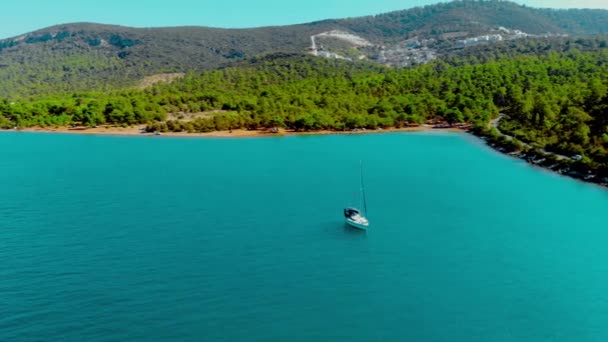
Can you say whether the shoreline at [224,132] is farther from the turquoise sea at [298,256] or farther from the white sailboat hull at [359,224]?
the white sailboat hull at [359,224]

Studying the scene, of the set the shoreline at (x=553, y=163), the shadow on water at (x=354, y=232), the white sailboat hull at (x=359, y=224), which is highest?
the white sailboat hull at (x=359, y=224)

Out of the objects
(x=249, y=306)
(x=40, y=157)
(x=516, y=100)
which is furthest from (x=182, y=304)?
(x=516, y=100)

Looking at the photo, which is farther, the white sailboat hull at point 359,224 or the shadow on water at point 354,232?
the white sailboat hull at point 359,224

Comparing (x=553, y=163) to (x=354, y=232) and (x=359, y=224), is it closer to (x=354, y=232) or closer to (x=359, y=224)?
(x=359, y=224)

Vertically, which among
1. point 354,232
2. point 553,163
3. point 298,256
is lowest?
point 553,163

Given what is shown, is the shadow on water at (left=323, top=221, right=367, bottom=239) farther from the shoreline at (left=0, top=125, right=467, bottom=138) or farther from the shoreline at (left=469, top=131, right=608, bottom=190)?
the shoreline at (left=0, top=125, right=467, bottom=138)

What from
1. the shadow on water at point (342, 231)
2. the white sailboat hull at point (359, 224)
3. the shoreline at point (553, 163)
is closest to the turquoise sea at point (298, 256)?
the shadow on water at point (342, 231)

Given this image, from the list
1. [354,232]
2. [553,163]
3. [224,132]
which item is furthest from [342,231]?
[224,132]

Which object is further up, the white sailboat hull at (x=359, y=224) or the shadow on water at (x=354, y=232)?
the white sailboat hull at (x=359, y=224)
